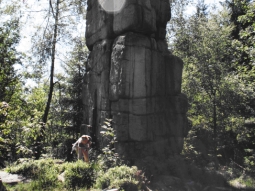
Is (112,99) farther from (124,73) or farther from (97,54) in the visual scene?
(97,54)

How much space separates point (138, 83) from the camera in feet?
33.8

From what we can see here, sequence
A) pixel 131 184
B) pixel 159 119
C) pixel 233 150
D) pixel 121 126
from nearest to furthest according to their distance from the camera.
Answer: pixel 131 184, pixel 121 126, pixel 159 119, pixel 233 150

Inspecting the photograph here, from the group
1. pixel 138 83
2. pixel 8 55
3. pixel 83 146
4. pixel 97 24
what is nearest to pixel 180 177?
pixel 83 146

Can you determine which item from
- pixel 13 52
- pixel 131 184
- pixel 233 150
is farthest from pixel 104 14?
pixel 233 150

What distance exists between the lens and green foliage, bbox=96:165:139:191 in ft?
22.8

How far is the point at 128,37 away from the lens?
33.6ft

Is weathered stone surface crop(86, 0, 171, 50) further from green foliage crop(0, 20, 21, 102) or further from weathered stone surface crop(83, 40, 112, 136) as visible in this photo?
green foliage crop(0, 20, 21, 102)

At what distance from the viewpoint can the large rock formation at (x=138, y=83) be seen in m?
10.1

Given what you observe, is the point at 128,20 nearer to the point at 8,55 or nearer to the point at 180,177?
the point at 180,177

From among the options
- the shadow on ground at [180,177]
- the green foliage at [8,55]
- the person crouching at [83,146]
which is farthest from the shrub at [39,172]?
the green foliage at [8,55]

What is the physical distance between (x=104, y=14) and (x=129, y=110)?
424 cm

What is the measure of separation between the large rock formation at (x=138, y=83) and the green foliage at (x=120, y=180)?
2.25 meters

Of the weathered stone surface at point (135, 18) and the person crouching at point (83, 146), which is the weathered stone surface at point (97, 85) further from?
the person crouching at point (83, 146)

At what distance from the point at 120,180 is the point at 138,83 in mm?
4205
